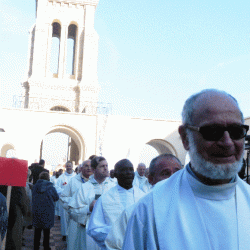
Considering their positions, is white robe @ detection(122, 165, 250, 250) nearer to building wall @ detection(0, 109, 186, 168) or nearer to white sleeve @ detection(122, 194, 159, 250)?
white sleeve @ detection(122, 194, 159, 250)

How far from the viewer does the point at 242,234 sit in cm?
150

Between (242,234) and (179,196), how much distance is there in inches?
11.7

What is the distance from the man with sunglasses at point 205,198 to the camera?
149cm

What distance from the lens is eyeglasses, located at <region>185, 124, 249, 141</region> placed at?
5.10 feet

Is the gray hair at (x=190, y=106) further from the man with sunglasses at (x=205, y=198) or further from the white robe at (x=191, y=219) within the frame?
the white robe at (x=191, y=219)

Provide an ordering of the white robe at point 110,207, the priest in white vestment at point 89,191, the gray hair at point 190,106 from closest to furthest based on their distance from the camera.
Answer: the gray hair at point 190,106 → the white robe at point 110,207 → the priest in white vestment at point 89,191

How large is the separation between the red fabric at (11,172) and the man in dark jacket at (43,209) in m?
2.26

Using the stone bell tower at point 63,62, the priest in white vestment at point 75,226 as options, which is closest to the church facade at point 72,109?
the stone bell tower at point 63,62

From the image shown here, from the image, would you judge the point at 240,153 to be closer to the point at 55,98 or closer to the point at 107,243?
the point at 107,243

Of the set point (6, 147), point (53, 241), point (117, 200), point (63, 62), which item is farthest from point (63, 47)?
point (117, 200)

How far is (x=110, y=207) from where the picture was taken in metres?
3.76

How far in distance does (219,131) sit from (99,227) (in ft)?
7.30

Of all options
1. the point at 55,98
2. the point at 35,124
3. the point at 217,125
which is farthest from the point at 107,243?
the point at 55,98

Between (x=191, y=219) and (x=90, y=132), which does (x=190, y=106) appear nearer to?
(x=191, y=219)
